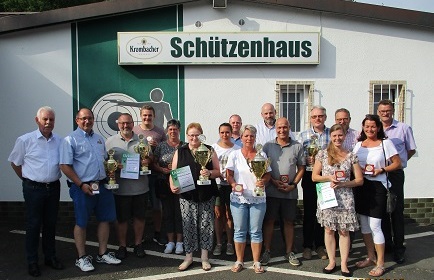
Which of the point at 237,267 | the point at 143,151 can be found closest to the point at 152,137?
the point at 143,151

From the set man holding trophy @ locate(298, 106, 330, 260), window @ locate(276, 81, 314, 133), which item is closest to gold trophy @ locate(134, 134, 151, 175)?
man holding trophy @ locate(298, 106, 330, 260)

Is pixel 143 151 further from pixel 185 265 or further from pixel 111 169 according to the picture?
pixel 185 265

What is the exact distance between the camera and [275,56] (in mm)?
6688

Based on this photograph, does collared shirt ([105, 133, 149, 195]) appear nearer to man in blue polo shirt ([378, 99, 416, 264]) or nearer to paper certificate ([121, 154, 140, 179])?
paper certificate ([121, 154, 140, 179])

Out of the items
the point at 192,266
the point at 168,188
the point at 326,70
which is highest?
the point at 326,70

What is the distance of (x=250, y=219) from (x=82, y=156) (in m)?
2.16

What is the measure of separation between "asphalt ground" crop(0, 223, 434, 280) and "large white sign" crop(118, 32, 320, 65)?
120 inches

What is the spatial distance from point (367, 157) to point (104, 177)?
3.21 m

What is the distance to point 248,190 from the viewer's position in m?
4.52

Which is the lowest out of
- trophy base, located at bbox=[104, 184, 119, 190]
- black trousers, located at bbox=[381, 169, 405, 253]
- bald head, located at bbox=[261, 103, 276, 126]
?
black trousers, located at bbox=[381, 169, 405, 253]

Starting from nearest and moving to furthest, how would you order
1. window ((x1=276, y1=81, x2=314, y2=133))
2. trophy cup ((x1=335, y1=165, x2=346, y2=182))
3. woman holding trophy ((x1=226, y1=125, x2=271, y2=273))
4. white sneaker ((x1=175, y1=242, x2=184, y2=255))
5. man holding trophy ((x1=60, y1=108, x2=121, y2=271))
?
trophy cup ((x1=335, y1=165, x2=346, y2=182)), woman holding trophy ((x1=226, y1=125, x2=271, y2=273)), man holding trophy ((x1=60, y1=108, x2=121, y2=271)), white sneaker ((x1=175, y1=242, x2=184, y2=255)), window ((x1=276, y1=81, x2=314, y2=133))

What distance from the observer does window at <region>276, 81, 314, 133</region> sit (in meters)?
6.86

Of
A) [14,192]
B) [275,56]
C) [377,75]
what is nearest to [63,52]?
[14,192]

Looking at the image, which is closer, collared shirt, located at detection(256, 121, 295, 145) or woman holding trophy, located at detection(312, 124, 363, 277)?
woman holding trophy, located at detection(312, 124, 363, 277)
